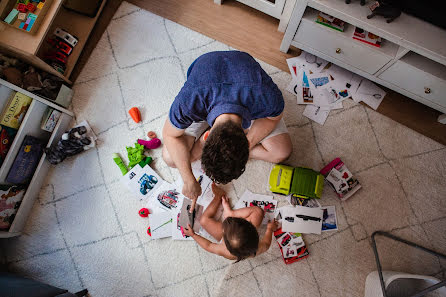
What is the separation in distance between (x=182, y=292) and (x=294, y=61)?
191cm

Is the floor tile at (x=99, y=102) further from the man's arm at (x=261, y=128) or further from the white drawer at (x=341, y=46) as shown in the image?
the white drawer at (x=341, y=46)

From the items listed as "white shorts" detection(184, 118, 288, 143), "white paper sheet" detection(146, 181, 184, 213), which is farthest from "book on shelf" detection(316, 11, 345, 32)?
"white paper sheet" detection(146, 181, 184, 213)

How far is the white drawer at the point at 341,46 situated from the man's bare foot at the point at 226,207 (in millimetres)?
1272

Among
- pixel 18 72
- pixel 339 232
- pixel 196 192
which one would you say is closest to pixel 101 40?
pixel 18 72

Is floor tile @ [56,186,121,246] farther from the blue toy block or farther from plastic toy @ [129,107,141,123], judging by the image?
the blue toy block

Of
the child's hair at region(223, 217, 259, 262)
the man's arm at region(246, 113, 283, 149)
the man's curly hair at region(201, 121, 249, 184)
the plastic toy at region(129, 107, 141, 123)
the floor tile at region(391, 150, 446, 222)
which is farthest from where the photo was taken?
the plastic toy at region(129, 107, 141, 123)

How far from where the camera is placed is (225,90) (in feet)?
4.30

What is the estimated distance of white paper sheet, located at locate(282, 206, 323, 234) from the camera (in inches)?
Result: 77.7

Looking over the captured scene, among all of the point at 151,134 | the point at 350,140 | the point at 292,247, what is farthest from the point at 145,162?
the point at 350,140

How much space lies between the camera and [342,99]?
216 cm

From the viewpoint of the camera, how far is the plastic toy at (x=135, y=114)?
6.97 ft

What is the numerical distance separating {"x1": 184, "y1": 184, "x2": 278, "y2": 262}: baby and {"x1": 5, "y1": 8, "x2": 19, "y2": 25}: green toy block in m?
1.69

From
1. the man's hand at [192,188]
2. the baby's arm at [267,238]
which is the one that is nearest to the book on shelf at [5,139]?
the man's hand at [192,188]

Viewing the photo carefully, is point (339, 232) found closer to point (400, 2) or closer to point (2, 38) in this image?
point (400, 2)
